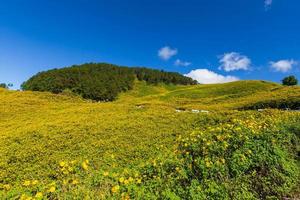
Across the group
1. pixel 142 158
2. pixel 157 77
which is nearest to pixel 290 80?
pixel 157 77

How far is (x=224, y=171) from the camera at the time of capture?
10.3 metres

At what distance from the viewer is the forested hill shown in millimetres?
146250

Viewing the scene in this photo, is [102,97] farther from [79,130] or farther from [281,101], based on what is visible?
[79,130]

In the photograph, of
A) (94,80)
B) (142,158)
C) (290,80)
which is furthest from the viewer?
(94,80)

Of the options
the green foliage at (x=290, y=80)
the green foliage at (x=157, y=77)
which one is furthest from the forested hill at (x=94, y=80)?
the green foliage at (x=290, y=80)

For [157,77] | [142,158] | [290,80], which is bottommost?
[142,158]

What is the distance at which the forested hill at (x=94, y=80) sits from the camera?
146m

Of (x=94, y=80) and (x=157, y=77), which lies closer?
(x=94, y=80)

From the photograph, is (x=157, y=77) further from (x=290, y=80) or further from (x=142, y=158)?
(x=142, y=158)

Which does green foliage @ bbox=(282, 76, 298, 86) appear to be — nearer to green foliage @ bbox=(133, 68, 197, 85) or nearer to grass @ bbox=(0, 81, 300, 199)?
green foliage @ bbox=(133, 68, 197, 85)

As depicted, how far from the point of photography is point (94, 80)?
15788cm

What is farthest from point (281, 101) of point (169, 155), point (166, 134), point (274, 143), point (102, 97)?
point (102, 97)

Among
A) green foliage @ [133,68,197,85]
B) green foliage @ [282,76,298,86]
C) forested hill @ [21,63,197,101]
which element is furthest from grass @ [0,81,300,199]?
green foliage @ [133,68,197,85]

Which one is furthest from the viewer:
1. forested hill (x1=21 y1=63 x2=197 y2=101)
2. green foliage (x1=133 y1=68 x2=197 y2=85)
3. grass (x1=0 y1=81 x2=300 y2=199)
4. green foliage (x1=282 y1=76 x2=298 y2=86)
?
green foliage (x1=133 y1=68 x2=197 y2=85)
